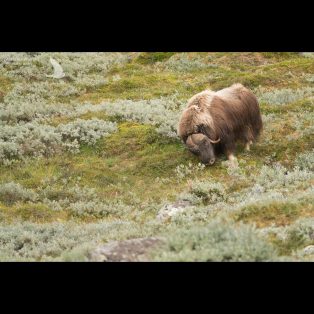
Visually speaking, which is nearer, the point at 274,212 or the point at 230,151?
the point at 274,212

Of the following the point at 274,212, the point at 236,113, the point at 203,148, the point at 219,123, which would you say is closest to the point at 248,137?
the point at 236,113

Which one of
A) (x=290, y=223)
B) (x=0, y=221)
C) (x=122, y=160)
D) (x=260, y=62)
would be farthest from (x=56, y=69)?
(x=290, y=223)

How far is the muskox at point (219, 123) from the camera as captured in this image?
15500 mm

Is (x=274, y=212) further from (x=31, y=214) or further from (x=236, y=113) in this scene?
(x=236, y=113)

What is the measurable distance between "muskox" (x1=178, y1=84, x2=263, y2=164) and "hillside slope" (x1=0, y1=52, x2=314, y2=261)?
361 millimetres

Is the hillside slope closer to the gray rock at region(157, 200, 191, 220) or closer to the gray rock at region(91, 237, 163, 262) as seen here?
the gray rock at region(157, 200, 191, 220)

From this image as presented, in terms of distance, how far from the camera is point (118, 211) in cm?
1329

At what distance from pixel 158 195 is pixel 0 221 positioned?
3980 mm

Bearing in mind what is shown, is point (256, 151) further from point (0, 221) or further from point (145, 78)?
point (145, 78)

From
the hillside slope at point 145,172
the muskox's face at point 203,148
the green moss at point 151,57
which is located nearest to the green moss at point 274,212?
the hillside slope at point 145,172

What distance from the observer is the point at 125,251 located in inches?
297

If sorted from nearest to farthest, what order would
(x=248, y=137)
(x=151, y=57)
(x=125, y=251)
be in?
1. (x=125, y=251)
2. (x=248, y=137)
3. (x=151, y=57)

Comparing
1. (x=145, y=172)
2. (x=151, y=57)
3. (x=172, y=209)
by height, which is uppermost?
(x=151, y=57)

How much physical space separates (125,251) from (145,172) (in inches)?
317
